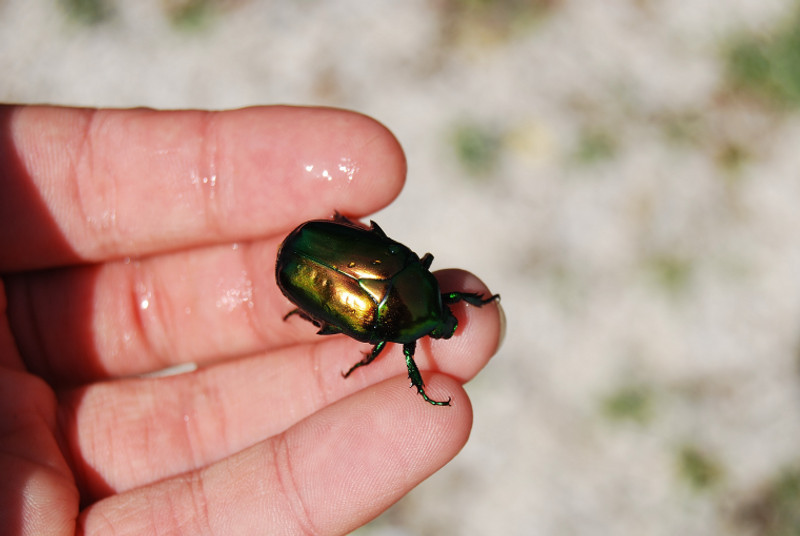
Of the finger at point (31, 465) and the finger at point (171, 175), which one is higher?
the finger at point (171, 175)

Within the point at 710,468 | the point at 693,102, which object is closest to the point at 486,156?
the point at 693,102

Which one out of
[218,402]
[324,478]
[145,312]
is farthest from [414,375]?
[145,312]

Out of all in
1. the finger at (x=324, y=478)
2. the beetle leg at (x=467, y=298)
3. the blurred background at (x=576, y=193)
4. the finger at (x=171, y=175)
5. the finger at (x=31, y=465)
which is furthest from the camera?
the blurred background at (x=576, y=193)

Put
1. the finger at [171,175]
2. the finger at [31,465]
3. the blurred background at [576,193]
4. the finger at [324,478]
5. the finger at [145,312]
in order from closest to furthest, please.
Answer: the finger at [31,465]
the finger at [324,478]
the finger at [171,175]
the finger at [145,312]
the blurred background at [576,193]

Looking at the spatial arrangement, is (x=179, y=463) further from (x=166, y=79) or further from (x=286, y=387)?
(x=166, y=79)

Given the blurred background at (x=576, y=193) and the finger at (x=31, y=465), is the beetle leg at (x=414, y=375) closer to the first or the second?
the finger at (x=31, y=465)

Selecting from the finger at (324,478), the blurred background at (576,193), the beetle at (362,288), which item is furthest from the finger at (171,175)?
the blurred background at (576,193)

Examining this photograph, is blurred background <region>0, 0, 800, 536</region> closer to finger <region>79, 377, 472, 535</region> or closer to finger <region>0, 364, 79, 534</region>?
finger <region>79, 377, 472, 535</region>
